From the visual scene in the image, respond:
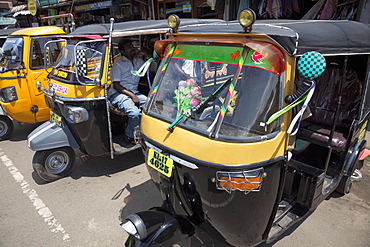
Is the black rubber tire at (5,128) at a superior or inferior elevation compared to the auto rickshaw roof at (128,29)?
inferior

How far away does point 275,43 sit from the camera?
195 cm

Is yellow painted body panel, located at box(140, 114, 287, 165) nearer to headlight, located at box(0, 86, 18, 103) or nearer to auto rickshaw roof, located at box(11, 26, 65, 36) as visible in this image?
headlight, located at box(0, 86, 18, 103)

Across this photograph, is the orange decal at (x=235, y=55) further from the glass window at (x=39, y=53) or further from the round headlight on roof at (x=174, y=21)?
the glass window at (x=39, y=53)

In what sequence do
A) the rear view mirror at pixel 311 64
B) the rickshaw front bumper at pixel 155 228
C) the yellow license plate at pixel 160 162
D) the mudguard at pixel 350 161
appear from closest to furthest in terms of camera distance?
the rear view mirror at pixel 311 64 < the rickshaw front bumper at pixel 155 228 < the yellow license plate at pixel 160 162 < the mudguard at pixel 350 161

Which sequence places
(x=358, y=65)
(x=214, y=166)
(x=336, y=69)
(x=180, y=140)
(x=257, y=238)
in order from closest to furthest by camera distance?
(x=214, y=166), (x=180, y=140), (x=257, y=238), (x=358, y=65), (x=336, y=69)

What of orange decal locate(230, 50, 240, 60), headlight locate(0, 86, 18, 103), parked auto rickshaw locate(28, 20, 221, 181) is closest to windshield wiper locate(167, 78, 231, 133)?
orange decal locate(230, 50, 240, 60)

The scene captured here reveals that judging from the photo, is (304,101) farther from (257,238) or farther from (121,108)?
(121,108)

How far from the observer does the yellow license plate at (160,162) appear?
2.34 metres

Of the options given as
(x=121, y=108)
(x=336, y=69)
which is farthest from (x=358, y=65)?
(x=121, y=108)

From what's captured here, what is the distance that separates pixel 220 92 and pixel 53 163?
3259mm

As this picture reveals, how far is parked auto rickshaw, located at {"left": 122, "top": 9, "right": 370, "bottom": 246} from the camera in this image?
2.01m

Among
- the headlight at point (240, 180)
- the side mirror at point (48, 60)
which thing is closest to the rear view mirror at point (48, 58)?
the side mirror at point (48, 60)

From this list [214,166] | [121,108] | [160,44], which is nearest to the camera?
[214,166]

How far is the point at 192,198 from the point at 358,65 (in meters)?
2.74
